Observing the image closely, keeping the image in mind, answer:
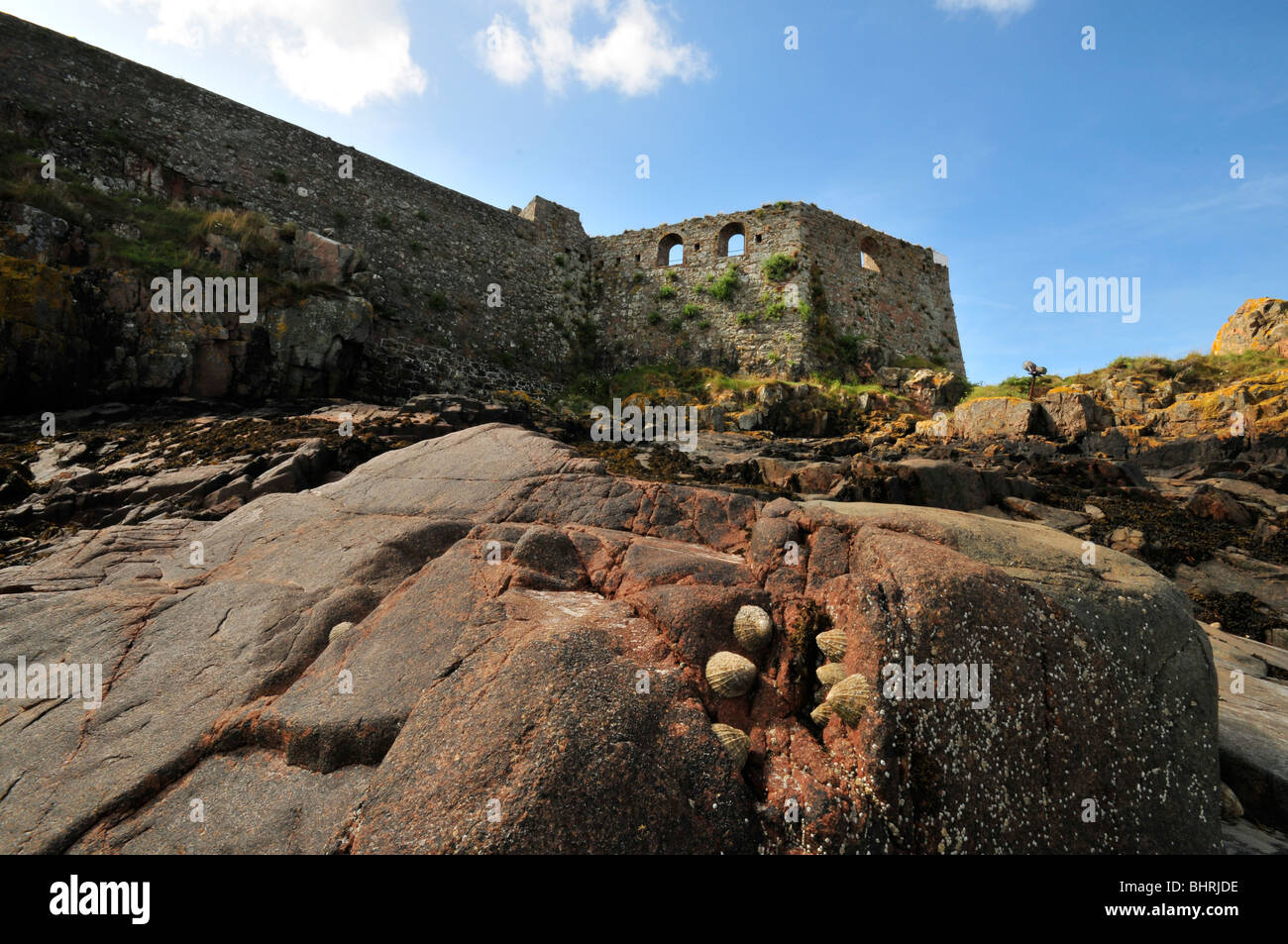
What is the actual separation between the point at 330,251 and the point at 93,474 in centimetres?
1077

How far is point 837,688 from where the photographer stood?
4.21m

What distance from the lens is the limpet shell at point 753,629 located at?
4676 millimetres

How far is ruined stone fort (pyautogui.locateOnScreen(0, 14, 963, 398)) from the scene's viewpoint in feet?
59.4

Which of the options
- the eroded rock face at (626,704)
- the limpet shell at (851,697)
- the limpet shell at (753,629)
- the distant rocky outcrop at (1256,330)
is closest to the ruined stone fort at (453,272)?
the distant rocky outcrop at (1256,330)

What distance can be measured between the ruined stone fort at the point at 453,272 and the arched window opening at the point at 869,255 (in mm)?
101

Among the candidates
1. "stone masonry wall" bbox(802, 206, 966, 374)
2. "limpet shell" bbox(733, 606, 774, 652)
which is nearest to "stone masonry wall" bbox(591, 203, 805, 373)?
"stone masonry wall" bbox(802, 206, 966, 374)

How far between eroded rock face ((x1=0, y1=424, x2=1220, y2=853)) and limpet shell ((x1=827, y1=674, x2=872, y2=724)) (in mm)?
88

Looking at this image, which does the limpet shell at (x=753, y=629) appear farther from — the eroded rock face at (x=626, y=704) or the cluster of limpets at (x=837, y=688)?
the cluster of limpets at (x=837, y=688)

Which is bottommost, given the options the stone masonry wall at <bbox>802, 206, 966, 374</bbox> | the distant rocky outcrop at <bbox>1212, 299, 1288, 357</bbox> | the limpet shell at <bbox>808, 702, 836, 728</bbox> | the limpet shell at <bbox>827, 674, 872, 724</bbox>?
the limpet shell at <bbox>808, 702, 836, 728</bbox>

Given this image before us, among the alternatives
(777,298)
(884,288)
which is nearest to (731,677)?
(777,298)

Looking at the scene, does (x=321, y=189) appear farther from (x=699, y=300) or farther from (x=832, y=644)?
(x=832, y=644)

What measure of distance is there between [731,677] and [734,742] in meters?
0.48

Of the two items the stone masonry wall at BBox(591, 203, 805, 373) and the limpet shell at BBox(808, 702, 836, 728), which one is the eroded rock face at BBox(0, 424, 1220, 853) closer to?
the limpet shell at BBox(808, 702, 836, 728)
